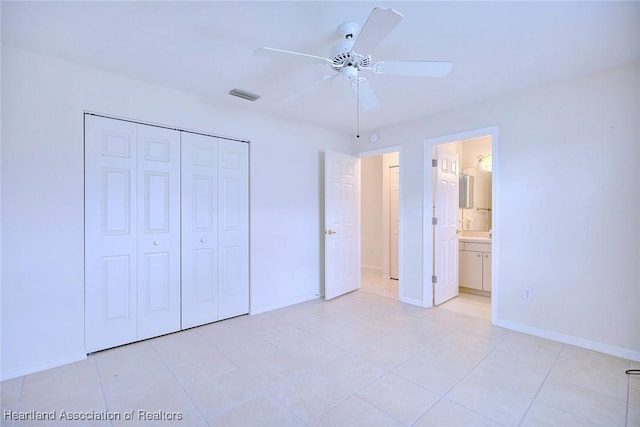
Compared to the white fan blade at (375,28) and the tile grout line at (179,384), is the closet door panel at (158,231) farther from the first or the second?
the white fan blade at (375,28)

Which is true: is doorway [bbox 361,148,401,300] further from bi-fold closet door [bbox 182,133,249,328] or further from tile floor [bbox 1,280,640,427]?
bi-fold closet door [bbox 182,133,249,328]

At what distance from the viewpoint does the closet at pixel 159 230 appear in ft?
8.20

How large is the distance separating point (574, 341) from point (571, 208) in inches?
46.2

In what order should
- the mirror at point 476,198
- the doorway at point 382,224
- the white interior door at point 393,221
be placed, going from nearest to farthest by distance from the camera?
the mirror at point 476,198
the doorway at point 382,224
the white interior door at point 393,221

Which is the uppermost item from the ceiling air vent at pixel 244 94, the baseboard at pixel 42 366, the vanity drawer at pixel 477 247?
the ceiling air vent at pixel 244 94

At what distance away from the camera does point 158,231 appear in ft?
9.24

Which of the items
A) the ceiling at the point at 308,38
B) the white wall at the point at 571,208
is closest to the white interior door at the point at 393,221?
the white wall at the point at 571,208

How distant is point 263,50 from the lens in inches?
65.2

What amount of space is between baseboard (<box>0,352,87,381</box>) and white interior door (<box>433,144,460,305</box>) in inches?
143

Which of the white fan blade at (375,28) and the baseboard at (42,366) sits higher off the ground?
the white fan blade at (375,28)

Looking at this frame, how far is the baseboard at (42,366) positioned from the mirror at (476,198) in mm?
4783

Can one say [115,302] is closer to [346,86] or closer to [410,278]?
[346,86]

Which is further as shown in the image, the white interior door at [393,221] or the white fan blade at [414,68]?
the white interior door at [393,221]

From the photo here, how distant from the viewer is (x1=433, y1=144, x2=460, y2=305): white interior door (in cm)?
374
